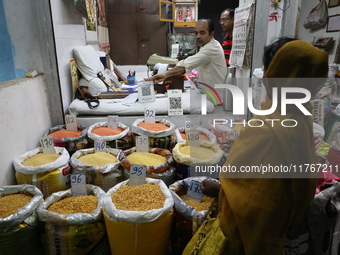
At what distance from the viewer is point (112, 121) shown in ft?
7.64

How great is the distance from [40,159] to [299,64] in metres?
1.71

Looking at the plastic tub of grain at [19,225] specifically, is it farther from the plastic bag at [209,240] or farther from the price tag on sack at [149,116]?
the price tag on sack at [149,116]

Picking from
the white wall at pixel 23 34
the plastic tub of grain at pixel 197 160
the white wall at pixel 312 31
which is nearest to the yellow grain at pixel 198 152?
the plastic tub of grain at pixel 197 160

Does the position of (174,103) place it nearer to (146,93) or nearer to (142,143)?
(146,93)

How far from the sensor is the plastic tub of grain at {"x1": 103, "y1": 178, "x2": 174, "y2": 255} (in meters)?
1.29

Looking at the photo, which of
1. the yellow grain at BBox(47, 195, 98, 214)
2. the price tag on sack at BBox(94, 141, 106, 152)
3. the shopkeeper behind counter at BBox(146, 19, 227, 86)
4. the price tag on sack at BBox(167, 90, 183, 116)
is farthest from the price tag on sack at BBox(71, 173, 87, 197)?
the shopkeeper behind counter at BBox(146, 19, 227, 86)

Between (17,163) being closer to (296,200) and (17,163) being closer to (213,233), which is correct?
(213,233)

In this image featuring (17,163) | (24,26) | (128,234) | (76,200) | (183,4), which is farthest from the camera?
(183,4)

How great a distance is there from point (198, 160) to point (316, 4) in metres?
3.30

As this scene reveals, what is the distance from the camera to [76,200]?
153 cm

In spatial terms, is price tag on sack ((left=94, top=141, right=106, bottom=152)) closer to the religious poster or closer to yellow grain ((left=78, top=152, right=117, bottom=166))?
yellow grain ((left=78, top=152, right=117, bottom=166))

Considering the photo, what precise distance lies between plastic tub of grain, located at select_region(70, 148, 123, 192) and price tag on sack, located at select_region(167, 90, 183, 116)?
81cm

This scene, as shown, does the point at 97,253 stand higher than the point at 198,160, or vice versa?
the point at 198,160

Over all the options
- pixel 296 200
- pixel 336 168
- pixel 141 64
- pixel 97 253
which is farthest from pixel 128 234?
pixel 141 64
